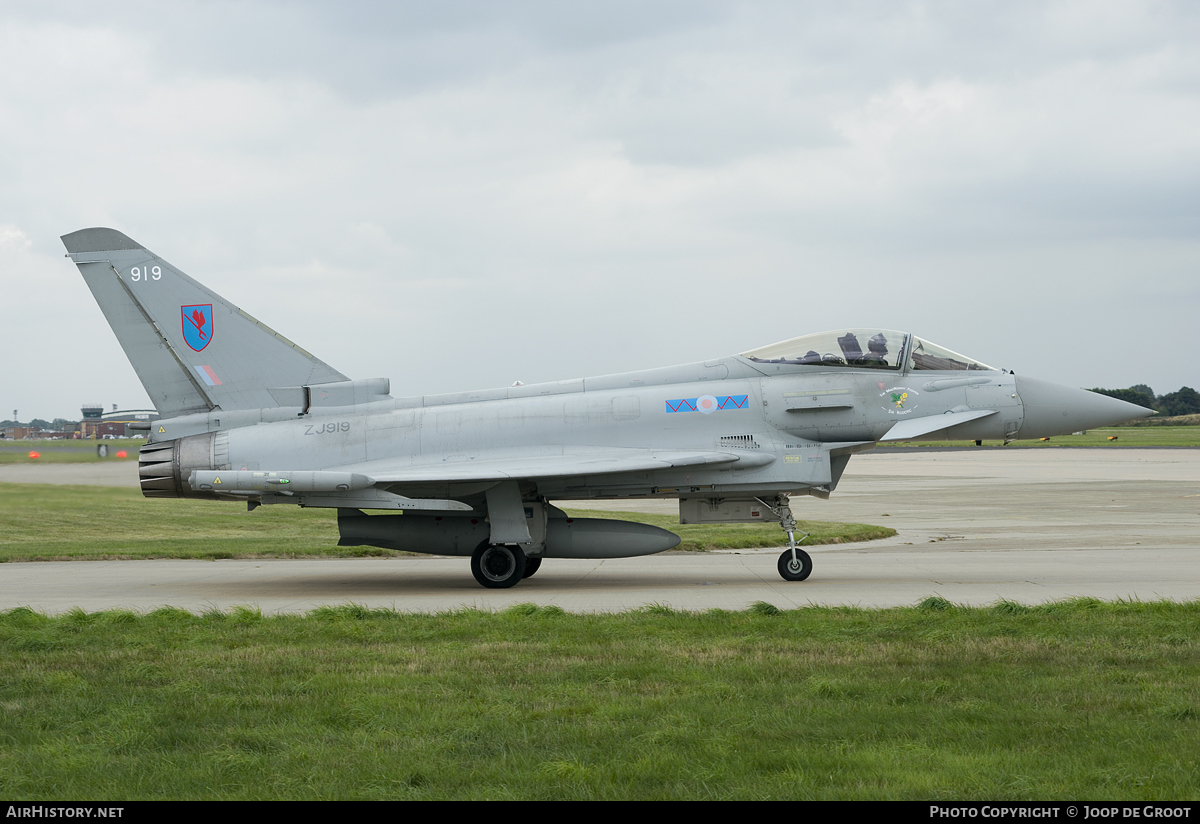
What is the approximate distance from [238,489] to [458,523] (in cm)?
304

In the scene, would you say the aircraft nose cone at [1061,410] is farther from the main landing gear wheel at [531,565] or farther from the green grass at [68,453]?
the green grass at [68,453]

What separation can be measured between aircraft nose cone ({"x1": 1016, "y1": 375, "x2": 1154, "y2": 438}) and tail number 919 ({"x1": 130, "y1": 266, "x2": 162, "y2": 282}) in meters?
12.4

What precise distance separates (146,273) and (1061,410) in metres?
13.2

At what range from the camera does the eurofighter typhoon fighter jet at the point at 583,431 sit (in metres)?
13.4

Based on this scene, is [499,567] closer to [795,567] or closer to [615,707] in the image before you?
[795,567]

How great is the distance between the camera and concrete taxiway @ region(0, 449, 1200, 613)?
1160cm

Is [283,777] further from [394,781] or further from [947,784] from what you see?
[947,784]

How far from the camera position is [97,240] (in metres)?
14.5

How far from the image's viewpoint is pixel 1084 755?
4898mm

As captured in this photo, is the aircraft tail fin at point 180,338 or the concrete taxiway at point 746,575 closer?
the concrete taxiway at point 746,575

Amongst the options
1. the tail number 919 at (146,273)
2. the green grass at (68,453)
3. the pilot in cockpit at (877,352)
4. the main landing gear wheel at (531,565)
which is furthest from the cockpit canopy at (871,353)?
the green grass at (68,453)

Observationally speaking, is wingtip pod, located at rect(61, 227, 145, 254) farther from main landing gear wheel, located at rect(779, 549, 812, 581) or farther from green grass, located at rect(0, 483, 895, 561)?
main landing gear wheel, located at rect(779, 549, 812, 581)

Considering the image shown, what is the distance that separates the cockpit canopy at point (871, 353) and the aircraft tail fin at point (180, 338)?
6.73 meters

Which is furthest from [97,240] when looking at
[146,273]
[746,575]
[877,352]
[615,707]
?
[615,707]
